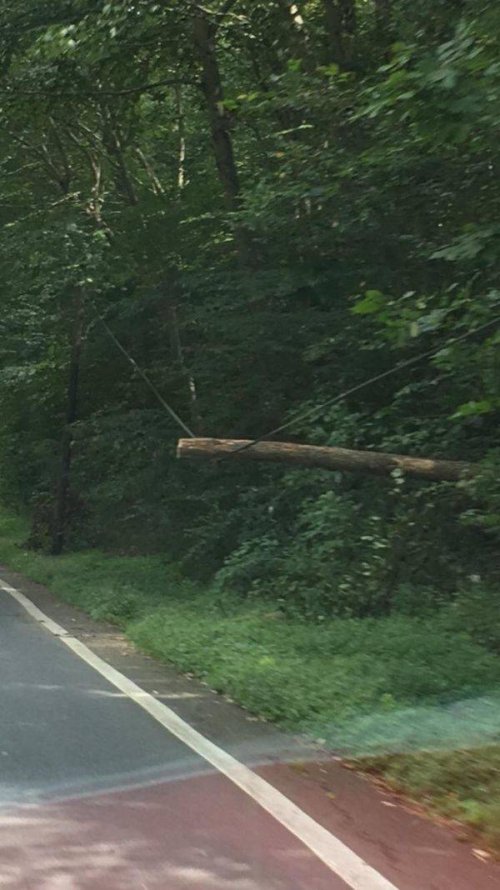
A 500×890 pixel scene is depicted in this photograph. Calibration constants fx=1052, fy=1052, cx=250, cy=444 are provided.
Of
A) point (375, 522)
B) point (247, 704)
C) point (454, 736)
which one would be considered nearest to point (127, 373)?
point (375, 522)

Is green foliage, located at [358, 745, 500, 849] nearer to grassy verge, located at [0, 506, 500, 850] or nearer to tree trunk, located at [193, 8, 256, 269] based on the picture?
grassy verge, located at [0, 506, 500, 850]

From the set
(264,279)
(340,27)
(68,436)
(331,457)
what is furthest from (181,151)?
(331,457)

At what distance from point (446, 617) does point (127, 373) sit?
1210 cm

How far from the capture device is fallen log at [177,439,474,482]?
10.8 meters

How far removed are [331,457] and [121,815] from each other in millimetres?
6408

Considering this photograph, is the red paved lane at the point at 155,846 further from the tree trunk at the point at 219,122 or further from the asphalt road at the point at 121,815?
the tree trunk at the point at 219,122

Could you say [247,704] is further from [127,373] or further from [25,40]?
[127,373]

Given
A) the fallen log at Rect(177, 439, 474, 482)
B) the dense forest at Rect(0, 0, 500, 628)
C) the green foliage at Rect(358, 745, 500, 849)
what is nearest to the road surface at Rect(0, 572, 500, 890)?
the green foliage at Rect(358, 745, 500, 849)

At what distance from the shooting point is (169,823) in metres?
5.36

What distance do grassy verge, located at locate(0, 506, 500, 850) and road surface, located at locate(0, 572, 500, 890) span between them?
39 centimetres

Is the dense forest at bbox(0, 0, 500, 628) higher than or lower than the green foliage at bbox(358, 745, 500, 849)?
higher

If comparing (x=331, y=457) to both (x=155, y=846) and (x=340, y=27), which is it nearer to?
(x=155, y=846)

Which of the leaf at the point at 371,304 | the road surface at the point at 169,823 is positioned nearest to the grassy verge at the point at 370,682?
the road surface at the point at 169,823

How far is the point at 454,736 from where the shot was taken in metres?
6.42
